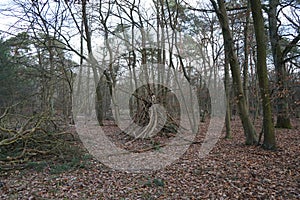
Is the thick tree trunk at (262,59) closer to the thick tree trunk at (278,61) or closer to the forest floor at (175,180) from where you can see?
the forest floor at (175,180)

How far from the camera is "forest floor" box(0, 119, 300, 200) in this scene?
4.12 metres

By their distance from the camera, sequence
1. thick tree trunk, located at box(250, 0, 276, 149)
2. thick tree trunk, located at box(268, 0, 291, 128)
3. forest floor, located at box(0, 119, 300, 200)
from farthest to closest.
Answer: thick tree trunk, located at box(268, 0, 291, 128) → thick tree trunk, located at box(250, 0, 276, 149) → forest floor, located at box(0, 119, 300, 200)

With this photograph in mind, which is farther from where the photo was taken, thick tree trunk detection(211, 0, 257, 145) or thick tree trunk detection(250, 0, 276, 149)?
thick tree trunk detection(211, 0, 257, 145)

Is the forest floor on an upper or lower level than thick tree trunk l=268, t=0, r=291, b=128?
lower

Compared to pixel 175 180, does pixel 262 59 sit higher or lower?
higher

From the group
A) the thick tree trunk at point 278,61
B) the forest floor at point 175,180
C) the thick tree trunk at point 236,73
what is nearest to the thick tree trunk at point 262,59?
the thick tree trunk at point 236,73

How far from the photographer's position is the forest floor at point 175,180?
412 centimetres

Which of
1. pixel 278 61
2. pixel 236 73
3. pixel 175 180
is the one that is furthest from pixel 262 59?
pixel 278 61

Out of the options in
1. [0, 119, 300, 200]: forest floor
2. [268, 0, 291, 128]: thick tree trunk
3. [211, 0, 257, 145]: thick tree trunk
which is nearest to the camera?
[0, 119, 300, 200]: forest floor

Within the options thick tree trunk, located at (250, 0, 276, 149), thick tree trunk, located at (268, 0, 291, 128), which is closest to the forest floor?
thick tree trunk, located at (250, 0, 276, 149)

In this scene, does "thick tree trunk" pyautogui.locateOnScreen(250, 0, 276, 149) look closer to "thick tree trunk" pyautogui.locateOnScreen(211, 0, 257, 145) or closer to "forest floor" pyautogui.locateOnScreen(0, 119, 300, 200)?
"thick tree trunk" pyautogui.locateOnScreen(211, 0, 257, 145)

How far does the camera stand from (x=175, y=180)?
4797 mm

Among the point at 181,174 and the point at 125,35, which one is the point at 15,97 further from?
the point at 181,174

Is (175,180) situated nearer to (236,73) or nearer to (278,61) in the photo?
(236,73)
